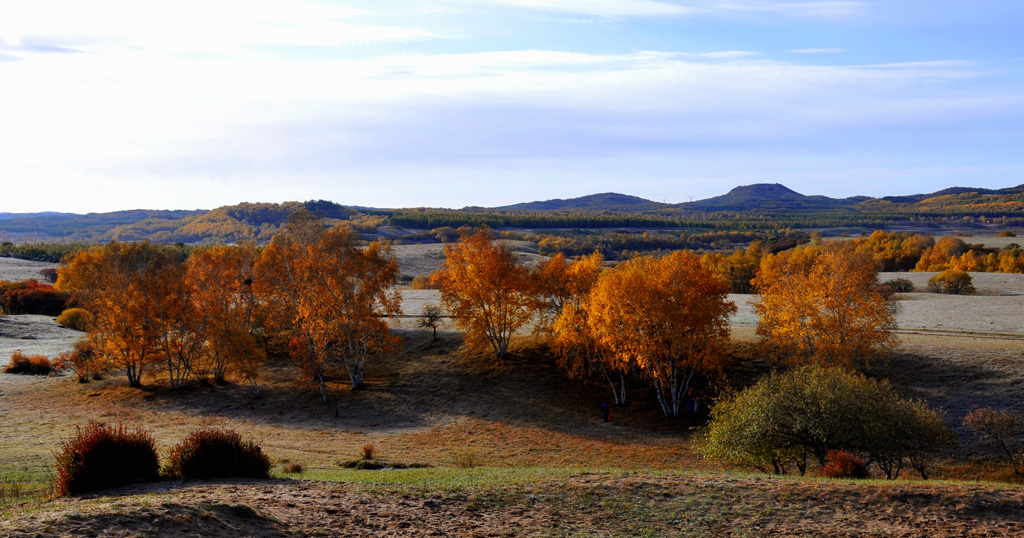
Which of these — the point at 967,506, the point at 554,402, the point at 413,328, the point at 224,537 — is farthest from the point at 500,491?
the point at 413,328

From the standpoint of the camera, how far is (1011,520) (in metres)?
16.2

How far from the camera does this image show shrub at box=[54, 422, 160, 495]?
56.7ft

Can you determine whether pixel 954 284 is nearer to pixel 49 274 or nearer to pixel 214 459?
pixel 214 459

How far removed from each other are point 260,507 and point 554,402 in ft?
118

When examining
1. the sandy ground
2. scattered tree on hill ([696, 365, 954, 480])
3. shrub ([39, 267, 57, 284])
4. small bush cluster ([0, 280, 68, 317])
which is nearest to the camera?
scattered tree on hill ([696, 365, 954, 480])

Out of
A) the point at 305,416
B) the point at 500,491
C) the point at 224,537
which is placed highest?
the point at 224,537

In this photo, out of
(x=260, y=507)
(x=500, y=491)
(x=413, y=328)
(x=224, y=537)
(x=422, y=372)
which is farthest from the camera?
(x=413, y=328)

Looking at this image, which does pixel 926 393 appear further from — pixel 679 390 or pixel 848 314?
pixel 679 390

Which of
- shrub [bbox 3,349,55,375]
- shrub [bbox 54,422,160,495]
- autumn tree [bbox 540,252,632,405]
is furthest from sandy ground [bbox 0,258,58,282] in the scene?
shrub [bbox 54,422,160,495]

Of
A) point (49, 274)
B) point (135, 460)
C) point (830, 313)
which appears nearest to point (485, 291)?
point (830, 313)

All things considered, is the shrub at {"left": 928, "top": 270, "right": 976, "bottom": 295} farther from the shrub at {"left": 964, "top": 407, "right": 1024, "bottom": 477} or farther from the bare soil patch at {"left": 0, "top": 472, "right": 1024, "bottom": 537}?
the bare soil patch at {"left": 0, "top": 472, "right": 1024, "bottom": 537}

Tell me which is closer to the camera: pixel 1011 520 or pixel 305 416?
pixel 1011 520

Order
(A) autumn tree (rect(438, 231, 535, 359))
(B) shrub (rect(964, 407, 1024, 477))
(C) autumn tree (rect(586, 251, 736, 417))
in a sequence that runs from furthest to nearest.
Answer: (A) autumn tree (rect(438, 231, 535, 359))
(C) autumn tree (rect(586, 251, 736, 417))
(B) shrub (rect(964, 407, 1024, 477))

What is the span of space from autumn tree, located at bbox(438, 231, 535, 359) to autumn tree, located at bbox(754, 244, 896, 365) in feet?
67.2
